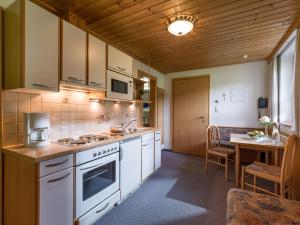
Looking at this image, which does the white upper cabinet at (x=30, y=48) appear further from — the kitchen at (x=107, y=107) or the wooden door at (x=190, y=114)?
the wooden door at (x=190, y=114)

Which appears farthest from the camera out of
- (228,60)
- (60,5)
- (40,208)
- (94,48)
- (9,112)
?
(228,60)

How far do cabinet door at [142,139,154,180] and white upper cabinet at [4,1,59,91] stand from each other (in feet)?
5.42

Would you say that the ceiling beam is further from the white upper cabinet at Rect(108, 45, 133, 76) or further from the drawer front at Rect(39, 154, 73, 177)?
the drawer front at Rect(39, 154, 73, 177)

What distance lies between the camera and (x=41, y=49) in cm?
143

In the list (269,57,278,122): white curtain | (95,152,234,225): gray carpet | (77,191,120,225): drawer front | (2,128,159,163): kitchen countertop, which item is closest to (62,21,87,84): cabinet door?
(2,128,159,163): kitchen countertop

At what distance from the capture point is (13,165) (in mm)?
1379

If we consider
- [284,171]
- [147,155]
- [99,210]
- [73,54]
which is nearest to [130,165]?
[147,155]

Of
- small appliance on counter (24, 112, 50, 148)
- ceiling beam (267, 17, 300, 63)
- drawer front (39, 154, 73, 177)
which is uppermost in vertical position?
ceiling beam (267, 17, 300, 63)

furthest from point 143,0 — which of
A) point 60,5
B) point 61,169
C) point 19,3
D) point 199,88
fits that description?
point 199,88

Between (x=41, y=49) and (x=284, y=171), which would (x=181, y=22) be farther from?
(x=284, y=171)

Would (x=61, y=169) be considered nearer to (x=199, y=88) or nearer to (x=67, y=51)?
(x=67, y=51)

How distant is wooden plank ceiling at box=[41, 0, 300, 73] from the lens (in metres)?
1.75

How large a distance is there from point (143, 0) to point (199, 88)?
3.06m

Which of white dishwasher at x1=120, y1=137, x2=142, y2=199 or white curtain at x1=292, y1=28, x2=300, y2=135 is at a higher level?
white curtain at x1=292, y1=28, x2=300, y2=135
